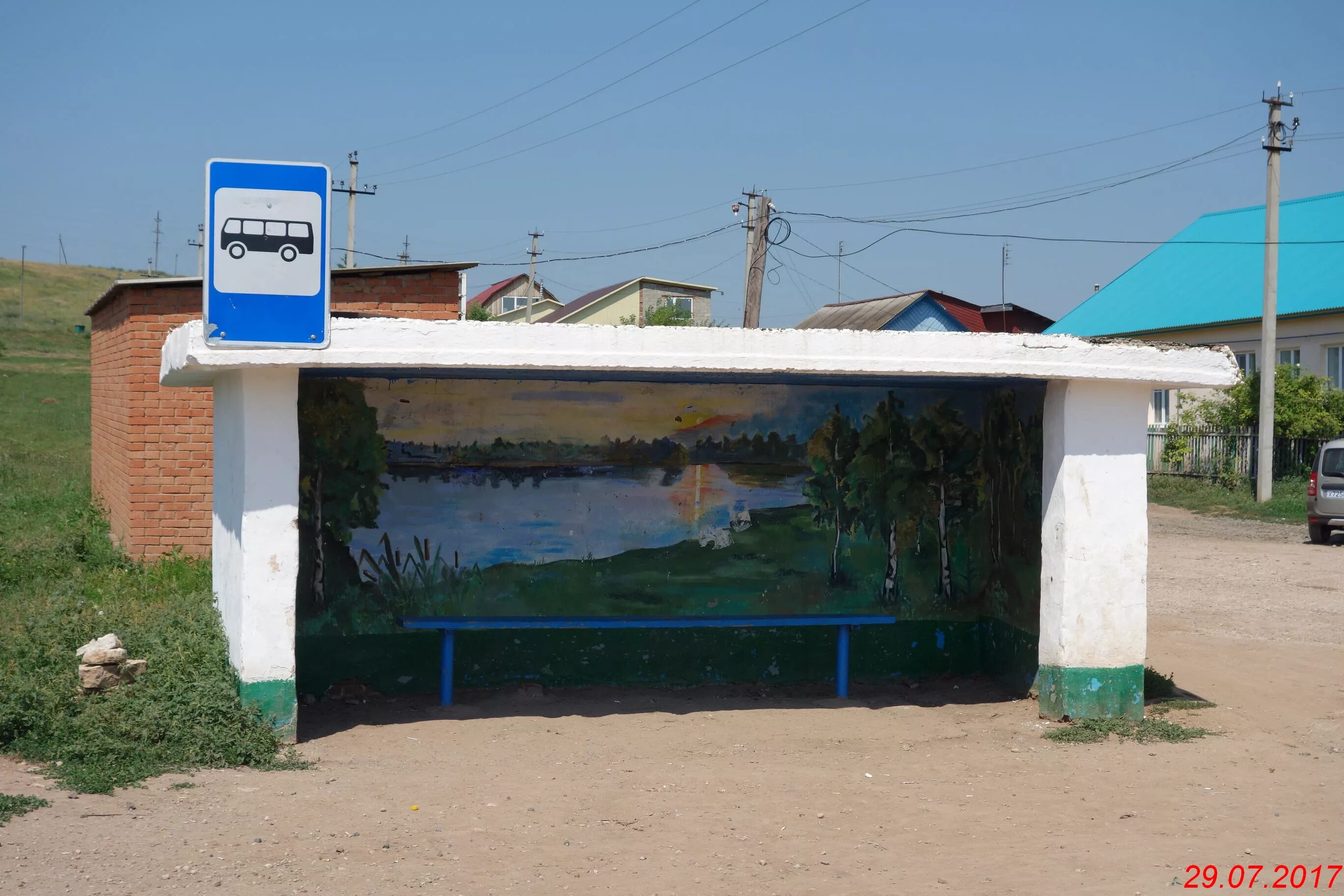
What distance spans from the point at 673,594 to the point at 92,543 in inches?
264

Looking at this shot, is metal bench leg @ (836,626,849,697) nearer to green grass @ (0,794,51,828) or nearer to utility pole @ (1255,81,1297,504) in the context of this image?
green grass @ (0,794,51,828)

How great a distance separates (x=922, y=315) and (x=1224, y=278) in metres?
11.3

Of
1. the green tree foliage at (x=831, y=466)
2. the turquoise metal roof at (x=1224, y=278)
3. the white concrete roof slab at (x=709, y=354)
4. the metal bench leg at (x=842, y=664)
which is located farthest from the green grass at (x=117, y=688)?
the turquoise metal roof at (x=1224, y=278)

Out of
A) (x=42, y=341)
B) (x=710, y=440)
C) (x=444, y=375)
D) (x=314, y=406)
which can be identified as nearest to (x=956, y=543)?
(x=710, y=440)

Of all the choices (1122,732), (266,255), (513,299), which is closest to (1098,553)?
(1122,732)

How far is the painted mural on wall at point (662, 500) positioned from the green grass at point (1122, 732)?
1116mm

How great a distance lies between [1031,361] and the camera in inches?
285

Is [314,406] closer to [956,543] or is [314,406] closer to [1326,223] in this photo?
[956,543]

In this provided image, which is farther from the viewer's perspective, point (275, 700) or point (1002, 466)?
point (1002, 466)

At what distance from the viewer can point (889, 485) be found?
30.1 feet

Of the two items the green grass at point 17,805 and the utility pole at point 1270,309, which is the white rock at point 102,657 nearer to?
the green grass at point 17,805

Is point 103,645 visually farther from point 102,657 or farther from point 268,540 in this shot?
point 268,540

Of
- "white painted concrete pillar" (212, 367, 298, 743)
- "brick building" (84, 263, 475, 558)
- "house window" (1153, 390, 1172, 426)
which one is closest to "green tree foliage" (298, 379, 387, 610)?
"white painted concrete pillar" (212, 367, 298, 743)

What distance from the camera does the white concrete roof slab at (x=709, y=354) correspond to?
6566mm
